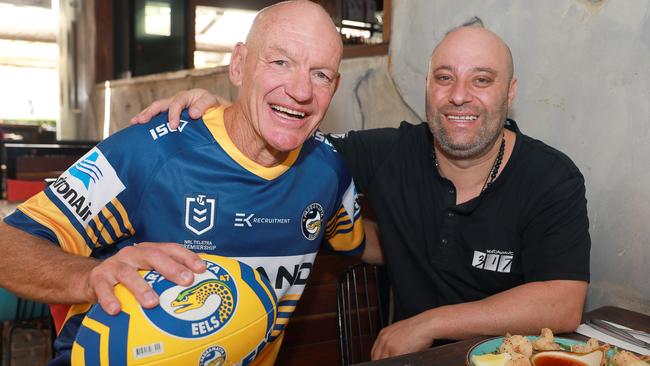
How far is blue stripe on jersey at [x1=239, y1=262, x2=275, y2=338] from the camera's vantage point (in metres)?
1.26

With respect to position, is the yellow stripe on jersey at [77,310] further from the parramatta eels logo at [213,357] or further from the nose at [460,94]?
the nose at [460,94]

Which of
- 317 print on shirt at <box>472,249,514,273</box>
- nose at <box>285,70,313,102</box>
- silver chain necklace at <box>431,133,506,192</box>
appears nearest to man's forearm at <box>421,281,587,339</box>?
317 print on shirt at <box>472,249,514,273</box>

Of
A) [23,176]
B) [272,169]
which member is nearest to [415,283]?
[272,169]

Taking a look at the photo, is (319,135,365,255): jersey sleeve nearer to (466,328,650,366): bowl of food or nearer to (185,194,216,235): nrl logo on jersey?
(185,194,216,235): nrl logo on jersey

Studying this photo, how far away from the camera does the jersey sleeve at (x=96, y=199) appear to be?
4.59 ft

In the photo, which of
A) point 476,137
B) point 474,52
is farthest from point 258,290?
point 474,52

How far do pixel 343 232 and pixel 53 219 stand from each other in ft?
3.00

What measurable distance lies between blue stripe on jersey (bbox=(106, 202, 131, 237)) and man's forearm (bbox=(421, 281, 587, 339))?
0.85 metres

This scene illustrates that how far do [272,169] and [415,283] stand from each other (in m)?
0.64

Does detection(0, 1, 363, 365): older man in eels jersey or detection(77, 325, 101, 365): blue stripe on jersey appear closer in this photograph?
detection(77, 325, 101, 365): blue stripe on jersey

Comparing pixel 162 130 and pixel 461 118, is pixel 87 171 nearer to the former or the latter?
pixel 162 130

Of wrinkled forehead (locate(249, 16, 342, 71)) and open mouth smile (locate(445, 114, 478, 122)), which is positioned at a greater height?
wrinkled forehead (locate(249, 16, 342, 71))

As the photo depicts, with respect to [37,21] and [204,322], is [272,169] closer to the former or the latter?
[204,322]

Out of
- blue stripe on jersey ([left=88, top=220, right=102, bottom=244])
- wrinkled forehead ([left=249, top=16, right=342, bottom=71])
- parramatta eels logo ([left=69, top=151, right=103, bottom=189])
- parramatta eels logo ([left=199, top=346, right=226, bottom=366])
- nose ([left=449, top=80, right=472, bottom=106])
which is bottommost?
parramatta eels logo ([left=199, top=346, right=226, bottom=366])
